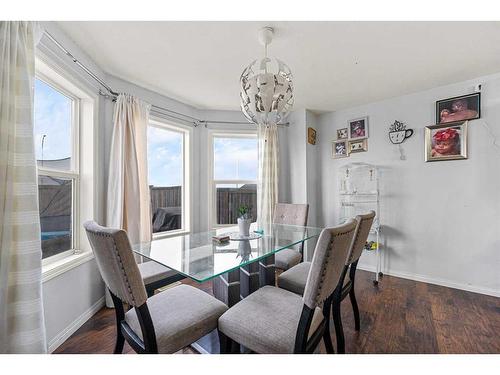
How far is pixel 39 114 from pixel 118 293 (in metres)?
1.53

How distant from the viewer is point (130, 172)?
2305 millimetres

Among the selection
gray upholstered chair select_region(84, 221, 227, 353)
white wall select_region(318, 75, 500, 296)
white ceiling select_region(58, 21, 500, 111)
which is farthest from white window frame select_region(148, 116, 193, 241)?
white wall select_region(318, 75, 500, 296)

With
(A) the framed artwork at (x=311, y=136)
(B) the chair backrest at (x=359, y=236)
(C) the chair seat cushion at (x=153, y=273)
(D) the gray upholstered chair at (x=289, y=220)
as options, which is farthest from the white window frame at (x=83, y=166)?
(A) the framed artwork at (x=311, y=136)

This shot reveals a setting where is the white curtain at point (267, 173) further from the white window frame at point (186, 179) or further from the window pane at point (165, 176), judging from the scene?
the window pane at point (165, 176)

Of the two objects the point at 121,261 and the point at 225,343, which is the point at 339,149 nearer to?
the point at 225,343

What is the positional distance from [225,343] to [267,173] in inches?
90.2

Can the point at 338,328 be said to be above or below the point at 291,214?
below

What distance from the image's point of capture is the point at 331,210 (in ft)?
→ 11.3

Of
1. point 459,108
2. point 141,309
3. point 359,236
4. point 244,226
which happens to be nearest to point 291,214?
point 244,226

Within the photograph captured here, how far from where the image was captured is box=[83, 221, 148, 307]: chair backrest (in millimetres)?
991

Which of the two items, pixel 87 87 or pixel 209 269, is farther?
pixel 87 87

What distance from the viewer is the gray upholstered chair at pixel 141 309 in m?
1.01
